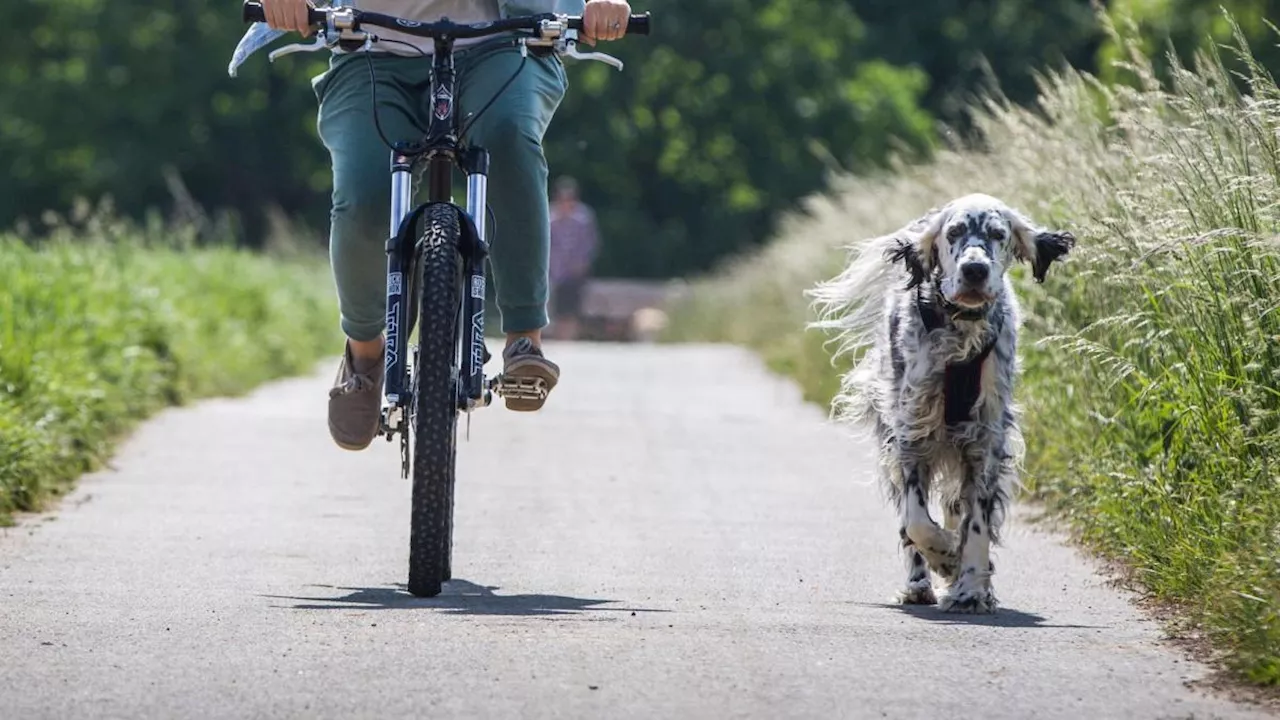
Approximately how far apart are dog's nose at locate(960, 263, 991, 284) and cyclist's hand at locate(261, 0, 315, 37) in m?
1.99

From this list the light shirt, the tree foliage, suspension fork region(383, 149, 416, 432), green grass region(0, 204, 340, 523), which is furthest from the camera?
the tree foliage

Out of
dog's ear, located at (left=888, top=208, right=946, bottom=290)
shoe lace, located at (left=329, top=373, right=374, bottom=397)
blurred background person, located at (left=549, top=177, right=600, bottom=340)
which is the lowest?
shoe lace, located at (left=329, top=373, right=374, bottom=397)

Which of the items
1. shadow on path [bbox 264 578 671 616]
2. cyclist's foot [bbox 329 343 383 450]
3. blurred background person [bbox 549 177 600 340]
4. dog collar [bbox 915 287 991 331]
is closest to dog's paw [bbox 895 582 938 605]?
dog collar [bbox 915 287 991 331]

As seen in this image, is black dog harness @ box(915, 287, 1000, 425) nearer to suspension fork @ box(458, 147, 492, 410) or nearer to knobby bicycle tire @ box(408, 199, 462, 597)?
suspension fork @ box(458, 147, 492, 410)

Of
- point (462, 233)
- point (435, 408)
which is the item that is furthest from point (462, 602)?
point (462, 233)

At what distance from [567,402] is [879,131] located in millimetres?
31633

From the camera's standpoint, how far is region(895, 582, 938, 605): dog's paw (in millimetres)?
7480

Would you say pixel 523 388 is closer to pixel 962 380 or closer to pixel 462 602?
pixel 462 602

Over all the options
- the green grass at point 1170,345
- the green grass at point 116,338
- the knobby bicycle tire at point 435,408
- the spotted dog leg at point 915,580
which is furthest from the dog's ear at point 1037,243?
the green grass at point 116,338

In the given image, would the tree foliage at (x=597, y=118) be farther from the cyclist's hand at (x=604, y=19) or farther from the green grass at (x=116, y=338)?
the cyclist's hand at (x=604, y=19)

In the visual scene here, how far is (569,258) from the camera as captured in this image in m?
31.6

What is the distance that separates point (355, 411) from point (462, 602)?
1.04 metres

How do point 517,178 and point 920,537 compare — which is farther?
point 517,178

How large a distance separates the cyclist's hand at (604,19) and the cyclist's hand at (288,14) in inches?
31.0
